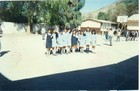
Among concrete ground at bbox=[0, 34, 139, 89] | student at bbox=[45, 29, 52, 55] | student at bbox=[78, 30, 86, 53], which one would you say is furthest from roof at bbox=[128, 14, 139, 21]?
student at bbox=[45, 29, 52, 55]

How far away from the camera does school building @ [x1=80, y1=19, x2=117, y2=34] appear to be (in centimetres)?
705

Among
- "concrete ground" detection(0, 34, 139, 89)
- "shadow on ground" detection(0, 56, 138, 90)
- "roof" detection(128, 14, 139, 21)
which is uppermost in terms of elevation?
"roof" detection(128, 14, 139, 21)

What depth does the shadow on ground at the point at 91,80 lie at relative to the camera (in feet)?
22.0

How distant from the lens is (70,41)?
23.8ft

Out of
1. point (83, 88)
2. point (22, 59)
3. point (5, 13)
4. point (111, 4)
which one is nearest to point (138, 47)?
point (111, 4)

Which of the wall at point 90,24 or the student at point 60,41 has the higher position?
the wall at point 90,24

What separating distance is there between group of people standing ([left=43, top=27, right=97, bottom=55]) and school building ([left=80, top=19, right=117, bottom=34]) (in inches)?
5.9

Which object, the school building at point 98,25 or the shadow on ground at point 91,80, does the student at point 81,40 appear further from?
the shadow on ground at point 91,80

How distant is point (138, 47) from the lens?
7.00 metres

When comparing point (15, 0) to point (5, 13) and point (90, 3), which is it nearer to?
point (5, 13)

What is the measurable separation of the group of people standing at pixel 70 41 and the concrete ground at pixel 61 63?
0.14m

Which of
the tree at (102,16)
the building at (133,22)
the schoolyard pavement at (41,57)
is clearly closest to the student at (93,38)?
the schoolyard pavement at (41,57)

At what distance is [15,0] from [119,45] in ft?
9.80

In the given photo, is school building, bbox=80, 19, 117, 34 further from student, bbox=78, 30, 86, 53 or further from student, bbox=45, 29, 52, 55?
student, bbox=45, 29, 52, 55
